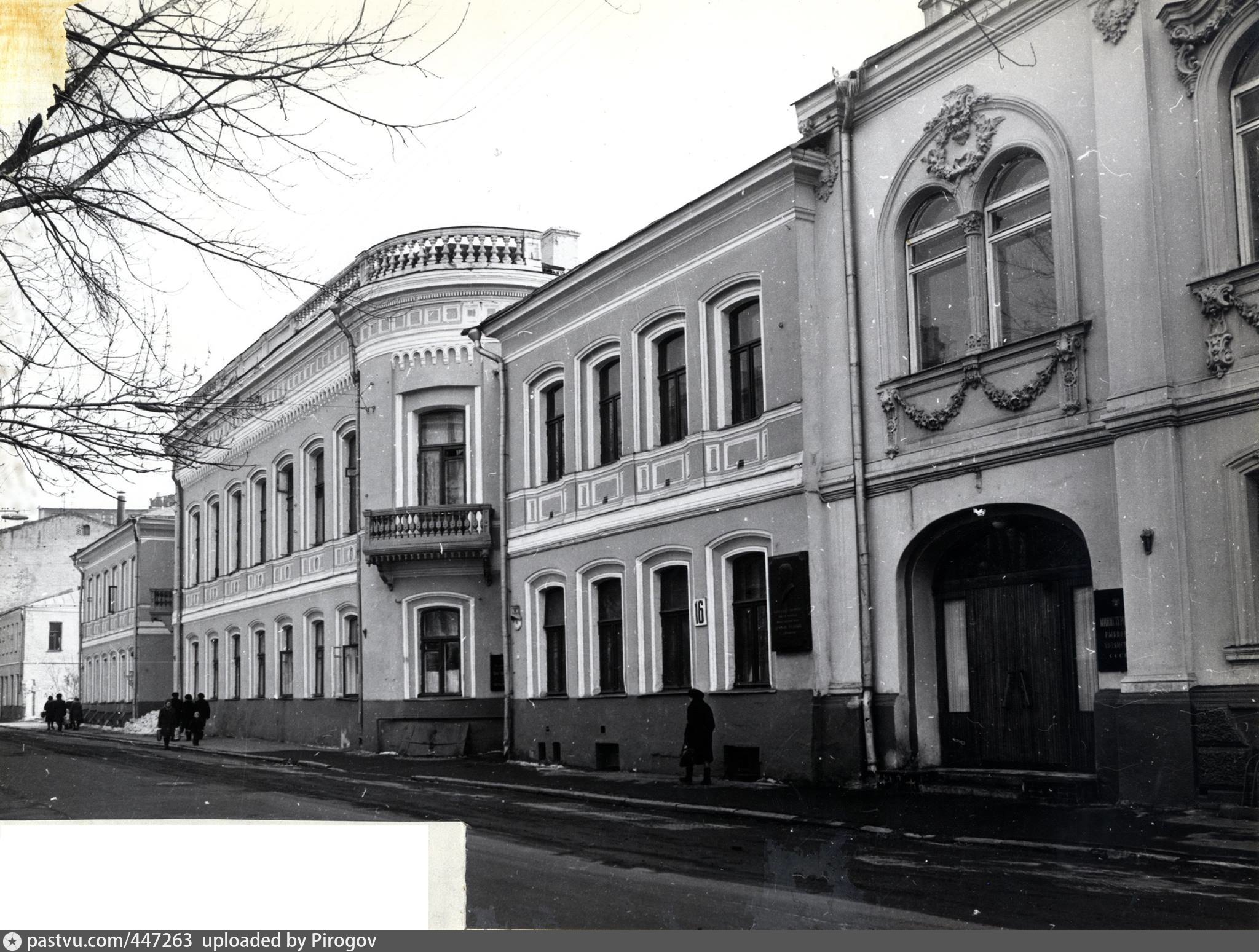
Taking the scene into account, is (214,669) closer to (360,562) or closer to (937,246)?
(360,562)

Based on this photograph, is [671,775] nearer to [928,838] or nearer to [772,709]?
[772,709]

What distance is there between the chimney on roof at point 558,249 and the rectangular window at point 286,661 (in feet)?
34.2

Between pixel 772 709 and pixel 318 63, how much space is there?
412 inches

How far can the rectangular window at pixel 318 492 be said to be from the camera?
28.3 meters

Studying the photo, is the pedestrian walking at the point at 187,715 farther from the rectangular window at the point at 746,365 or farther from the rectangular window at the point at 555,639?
the rectangular window at the point at 746,365

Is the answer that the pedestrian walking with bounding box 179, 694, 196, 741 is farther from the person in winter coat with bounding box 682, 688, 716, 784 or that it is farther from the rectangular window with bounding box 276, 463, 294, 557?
the person in winter coat with bounding box 682, 688, 716, 784

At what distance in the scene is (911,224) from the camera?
50.7 ft

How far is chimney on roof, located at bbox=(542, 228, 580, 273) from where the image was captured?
25.2m

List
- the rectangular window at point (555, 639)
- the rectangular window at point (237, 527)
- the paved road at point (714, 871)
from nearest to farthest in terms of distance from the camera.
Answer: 1. the paved road at point (714, 871)
2. the rectangular window at point (555, 639)
3. the rectangular window at point (237, 527)

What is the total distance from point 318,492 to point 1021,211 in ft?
59.8

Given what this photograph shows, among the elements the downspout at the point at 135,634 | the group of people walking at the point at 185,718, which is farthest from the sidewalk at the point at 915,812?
the downspout at the point at 135,634

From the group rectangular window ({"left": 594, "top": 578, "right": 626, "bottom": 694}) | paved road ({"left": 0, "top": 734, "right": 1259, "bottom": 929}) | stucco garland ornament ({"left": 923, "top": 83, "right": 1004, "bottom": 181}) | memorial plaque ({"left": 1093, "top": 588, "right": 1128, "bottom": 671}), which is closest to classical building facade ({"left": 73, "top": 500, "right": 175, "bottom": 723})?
rectangular window ({"left": 594, "top": 578, "right": 626, "bottom": 694})

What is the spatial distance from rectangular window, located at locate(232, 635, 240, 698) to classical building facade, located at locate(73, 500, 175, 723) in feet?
39.0

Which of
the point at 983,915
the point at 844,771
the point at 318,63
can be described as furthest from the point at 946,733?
the point at 318,63
